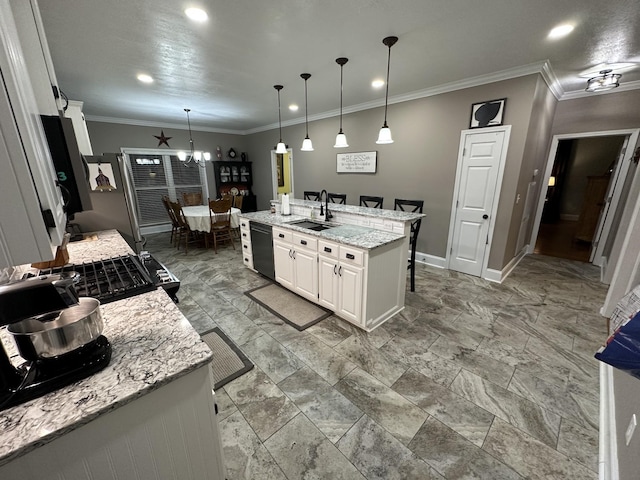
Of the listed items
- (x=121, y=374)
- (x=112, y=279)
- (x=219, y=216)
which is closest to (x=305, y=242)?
(x=112, y=279)

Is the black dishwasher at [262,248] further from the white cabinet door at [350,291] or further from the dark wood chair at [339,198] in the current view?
the dark wood chair at [339,198]

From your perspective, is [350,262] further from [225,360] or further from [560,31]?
[560,31]

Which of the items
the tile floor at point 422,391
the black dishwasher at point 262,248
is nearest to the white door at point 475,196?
the tile floor at point 422,391

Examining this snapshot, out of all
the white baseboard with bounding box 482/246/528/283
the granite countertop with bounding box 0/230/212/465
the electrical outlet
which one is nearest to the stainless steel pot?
the granite countertop with bounding box 0/230/212/465

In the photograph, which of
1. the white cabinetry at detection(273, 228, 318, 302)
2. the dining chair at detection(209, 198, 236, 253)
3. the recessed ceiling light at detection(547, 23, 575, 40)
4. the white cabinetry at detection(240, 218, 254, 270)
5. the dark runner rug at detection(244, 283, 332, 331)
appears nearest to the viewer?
the recessed ceiling light at detection(547, 23, 575, 40)

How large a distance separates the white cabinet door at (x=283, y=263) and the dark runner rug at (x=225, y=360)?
1010mm

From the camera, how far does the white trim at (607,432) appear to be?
51.5 inches

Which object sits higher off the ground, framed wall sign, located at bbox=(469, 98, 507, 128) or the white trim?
framed wall sign, located at bbox=(469, 98, 507, 128)

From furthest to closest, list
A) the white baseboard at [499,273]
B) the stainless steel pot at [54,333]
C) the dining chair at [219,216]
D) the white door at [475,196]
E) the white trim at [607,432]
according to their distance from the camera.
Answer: the dining chair at [219,216]
the white baseboard at [499,273]
the white door at [475,196]
the white trim at [607,432]
the stainless steel pot at [54,333]

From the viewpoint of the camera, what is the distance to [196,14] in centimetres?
196

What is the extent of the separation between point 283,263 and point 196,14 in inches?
97.3

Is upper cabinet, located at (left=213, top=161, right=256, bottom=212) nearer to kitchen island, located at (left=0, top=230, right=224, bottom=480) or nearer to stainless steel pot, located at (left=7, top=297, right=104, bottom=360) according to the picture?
kitchen island, located at (left=0, top=230, right=224, bottom=480)

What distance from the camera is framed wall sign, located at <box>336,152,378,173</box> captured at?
4609 millimetres

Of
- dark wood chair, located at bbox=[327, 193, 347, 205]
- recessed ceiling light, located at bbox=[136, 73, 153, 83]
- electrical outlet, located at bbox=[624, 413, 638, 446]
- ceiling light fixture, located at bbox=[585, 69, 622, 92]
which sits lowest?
electrical outlet, located at bbox=[624, 413, 638, 446]
